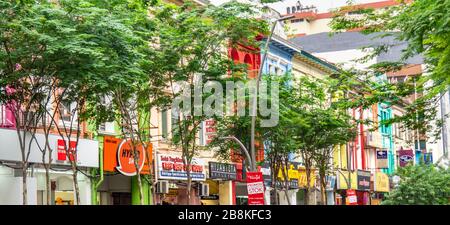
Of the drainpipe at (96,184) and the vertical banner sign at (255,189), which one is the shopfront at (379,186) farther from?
the vertical banner sign at (255,189)

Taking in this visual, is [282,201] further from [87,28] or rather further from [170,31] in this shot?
[87,28]

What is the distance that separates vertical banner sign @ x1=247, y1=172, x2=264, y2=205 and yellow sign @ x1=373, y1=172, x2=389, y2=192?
136 ft

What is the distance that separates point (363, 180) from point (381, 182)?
491 centimetres

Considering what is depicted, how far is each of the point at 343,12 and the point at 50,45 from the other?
890 centimetres

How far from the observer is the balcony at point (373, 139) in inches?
2591

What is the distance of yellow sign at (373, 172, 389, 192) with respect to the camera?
65.7 metres

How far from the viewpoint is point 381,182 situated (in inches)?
2640

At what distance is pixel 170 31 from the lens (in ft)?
82.7

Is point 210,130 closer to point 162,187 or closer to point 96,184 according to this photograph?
point 162,187

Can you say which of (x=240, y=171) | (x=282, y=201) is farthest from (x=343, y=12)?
(x=282, y=201)

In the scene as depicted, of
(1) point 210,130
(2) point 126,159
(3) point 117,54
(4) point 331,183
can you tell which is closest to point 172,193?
(1) point 210,130

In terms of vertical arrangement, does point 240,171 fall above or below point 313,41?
below
